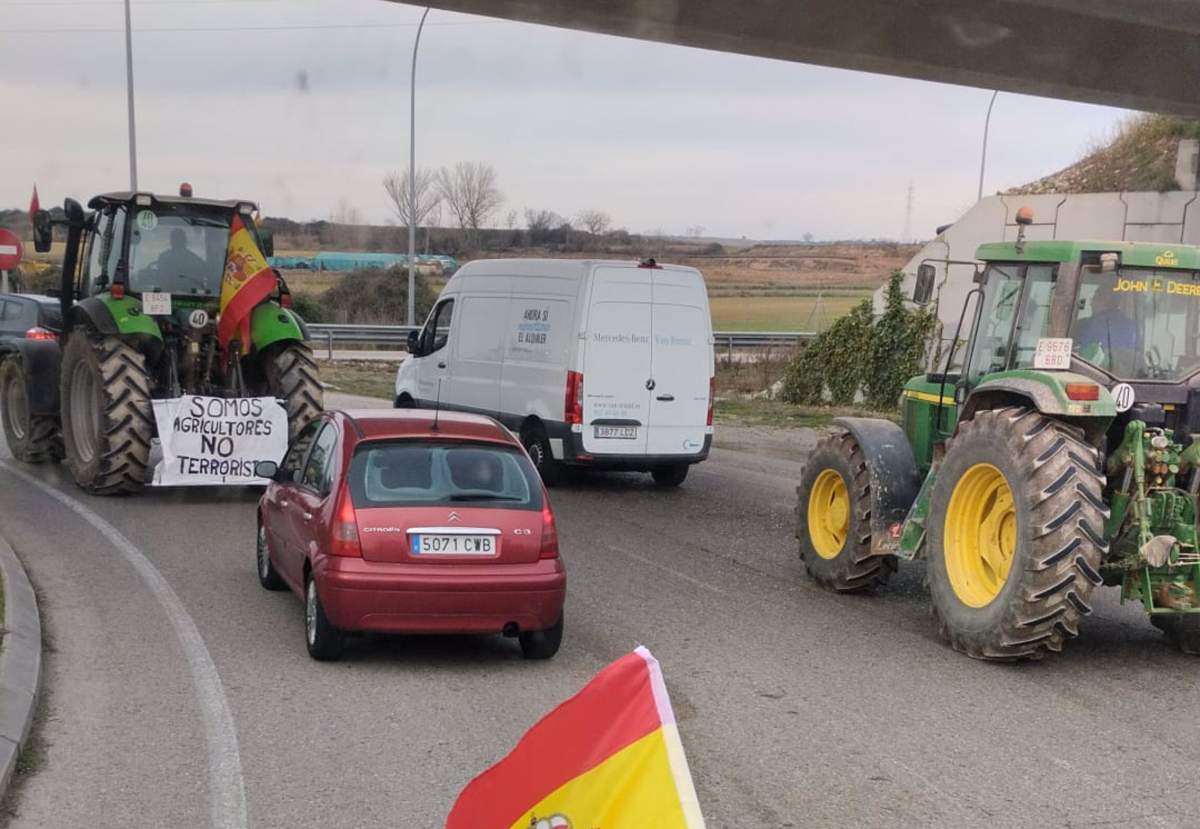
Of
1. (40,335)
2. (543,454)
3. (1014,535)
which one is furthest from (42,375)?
(1014,535)

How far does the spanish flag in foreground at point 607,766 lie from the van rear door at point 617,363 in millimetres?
11861

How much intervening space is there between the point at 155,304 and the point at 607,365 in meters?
4.69

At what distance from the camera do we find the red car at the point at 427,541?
25.3 feet

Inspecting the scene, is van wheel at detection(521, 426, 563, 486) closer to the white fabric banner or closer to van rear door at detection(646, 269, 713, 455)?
van rear door at detection(646, 269, 713, 455)

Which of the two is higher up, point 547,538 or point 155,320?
point 155,320

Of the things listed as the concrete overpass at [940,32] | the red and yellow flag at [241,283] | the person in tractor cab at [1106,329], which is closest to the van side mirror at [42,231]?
the red and yellow flag at [241,283]

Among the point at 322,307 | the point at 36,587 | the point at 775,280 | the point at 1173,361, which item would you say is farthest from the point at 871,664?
the point at 775,280

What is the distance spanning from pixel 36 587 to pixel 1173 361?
7.70 meters

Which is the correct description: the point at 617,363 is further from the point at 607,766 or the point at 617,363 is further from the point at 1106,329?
the point at 607,766

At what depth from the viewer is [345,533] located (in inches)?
306

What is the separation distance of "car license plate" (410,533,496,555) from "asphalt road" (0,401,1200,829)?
715 mm

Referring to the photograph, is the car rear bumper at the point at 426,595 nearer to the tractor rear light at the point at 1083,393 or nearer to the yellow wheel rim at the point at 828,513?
the tractor rear light at the point at 1083,393

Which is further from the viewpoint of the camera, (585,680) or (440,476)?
(440,476)

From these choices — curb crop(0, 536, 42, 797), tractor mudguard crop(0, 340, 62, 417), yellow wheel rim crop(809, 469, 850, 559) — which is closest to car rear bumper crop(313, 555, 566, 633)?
curb crop(0, 536, 42, 797)
